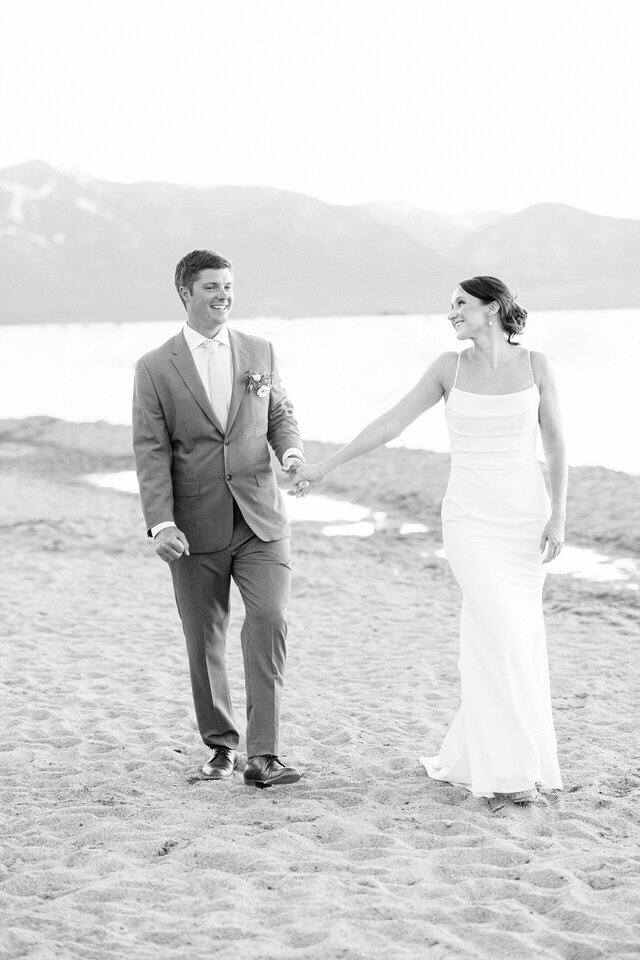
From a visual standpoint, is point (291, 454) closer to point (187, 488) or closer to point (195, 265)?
point (187, 488)

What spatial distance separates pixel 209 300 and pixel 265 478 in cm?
88

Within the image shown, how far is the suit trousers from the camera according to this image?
201 inches

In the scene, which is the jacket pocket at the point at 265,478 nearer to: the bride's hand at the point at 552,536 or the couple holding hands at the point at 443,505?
the couple holding hands at the point at 443,505

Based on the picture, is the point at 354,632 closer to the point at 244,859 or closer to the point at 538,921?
the point at 244,859

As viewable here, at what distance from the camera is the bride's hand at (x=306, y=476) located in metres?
5.38

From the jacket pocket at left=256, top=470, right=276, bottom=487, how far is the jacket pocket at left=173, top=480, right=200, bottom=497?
0.29 m

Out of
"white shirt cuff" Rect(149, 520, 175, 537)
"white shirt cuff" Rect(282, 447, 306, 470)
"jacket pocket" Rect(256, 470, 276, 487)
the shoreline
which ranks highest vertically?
"white shirt cuff" Rect(282, 447, 306, 470)

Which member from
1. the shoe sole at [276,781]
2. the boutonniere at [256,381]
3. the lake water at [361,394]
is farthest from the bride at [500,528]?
the lake water at [361,394]

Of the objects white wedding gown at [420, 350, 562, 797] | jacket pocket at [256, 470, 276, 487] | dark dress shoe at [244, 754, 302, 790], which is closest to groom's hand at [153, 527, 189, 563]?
jacket pocket at [256, 470, 276, 487]

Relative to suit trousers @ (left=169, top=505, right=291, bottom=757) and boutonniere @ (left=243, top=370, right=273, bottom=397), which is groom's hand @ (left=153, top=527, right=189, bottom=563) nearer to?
suit trousers @ (left=169, top=505, right=291, bottom=757)

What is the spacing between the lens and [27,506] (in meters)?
16.0

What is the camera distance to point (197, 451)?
16.8 feet

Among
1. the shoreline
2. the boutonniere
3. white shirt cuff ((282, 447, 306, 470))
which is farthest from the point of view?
the shoreline

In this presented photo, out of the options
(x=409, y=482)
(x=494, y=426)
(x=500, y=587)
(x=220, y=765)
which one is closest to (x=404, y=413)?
(x=494, y=426)
